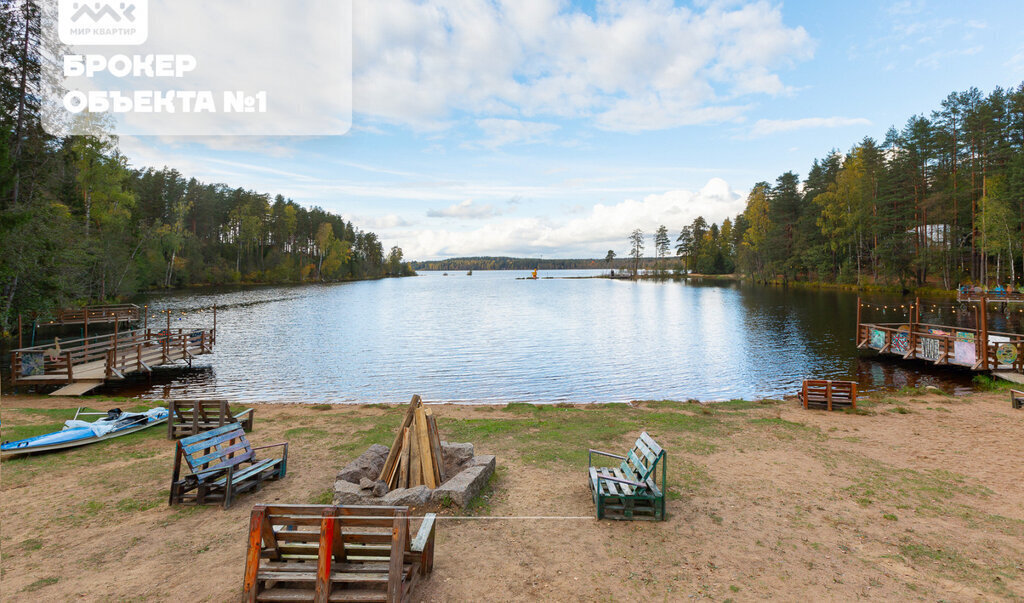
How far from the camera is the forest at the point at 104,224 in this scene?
20.8 metres

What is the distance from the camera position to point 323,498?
7.40m

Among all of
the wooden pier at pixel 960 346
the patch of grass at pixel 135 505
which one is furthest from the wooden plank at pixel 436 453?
the wooden pier at pixel 960 346

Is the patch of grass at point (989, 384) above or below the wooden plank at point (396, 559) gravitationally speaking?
below

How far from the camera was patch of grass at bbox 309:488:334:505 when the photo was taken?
7.29m

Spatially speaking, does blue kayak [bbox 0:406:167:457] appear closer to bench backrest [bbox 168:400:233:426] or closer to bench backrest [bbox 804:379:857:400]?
bench backrest [bbox 168:400:233:426]

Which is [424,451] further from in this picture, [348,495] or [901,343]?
[901,343]

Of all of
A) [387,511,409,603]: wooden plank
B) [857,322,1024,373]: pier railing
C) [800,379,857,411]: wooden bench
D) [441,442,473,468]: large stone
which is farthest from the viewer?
[857,322,1024,373]: pier railing

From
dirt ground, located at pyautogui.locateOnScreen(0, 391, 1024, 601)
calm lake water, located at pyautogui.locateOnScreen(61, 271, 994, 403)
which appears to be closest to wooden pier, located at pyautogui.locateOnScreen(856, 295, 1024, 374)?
calm lake water, located at pyautogui.locateOnScreen(61, 271, 994, 403)

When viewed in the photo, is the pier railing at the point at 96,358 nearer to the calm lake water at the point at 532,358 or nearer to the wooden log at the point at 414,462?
the calm lake water at the point at 532,358

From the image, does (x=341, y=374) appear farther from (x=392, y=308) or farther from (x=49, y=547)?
(x=392, y=308)

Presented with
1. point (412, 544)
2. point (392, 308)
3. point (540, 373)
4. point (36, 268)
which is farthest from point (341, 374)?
point (392, 308)

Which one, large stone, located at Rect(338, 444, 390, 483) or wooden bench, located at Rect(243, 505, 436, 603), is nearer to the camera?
wooden bench, located at Rect(243, 505, 436, 603)

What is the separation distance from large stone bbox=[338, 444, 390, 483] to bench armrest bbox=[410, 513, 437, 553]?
273 centimetres

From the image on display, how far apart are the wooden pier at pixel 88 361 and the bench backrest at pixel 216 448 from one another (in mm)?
16175
